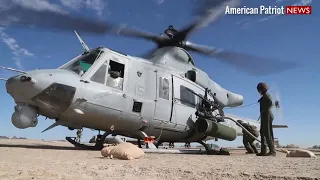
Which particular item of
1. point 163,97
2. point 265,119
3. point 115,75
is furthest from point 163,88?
point 265,119

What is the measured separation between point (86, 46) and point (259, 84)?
217 inches

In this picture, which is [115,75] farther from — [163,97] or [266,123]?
[266,123]

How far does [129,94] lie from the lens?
836 centimetres

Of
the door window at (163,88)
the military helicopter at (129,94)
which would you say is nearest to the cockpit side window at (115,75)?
the military helicopter at (129,94)

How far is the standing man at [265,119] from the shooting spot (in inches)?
281

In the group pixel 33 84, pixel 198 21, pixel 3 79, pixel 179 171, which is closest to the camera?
pixel 179 171

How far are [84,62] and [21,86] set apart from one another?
1.93 m

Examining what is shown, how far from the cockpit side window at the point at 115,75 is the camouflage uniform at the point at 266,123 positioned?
160 inches

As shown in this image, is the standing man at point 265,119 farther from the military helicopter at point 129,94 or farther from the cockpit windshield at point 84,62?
the cockpit windshield at point 84,62

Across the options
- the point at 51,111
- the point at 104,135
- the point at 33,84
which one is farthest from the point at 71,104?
the point at 104,135

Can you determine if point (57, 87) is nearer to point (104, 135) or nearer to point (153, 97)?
point (104, 135)

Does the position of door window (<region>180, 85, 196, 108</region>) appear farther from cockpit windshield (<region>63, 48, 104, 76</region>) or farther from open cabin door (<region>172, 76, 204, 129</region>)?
cockpit windshield (<region>63, 48, 104, 76</region>)

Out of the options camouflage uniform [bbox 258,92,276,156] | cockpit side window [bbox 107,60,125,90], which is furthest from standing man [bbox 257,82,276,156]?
cockpit side window [bbox 107,60,125,90]

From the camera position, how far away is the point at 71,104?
718 cm
